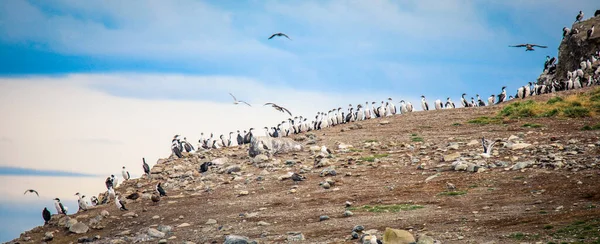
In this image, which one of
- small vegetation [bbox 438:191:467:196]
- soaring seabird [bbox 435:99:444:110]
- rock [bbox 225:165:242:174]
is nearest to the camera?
small vegetation [bbox 438:191:467:196]

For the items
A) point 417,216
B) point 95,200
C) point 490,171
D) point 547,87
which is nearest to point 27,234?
point 95,200

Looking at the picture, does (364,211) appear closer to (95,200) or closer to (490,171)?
(490,171)

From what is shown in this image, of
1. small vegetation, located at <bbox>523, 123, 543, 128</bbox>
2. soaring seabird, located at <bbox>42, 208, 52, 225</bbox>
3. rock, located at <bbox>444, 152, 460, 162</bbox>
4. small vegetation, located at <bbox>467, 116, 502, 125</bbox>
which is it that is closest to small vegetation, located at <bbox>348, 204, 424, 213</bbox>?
→ rock, located at <bbox>444, 152, 460, 162</bbox>

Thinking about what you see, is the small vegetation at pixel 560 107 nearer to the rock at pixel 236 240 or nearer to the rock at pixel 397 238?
the rock at pixel 397 238

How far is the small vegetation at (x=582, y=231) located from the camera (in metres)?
10.6

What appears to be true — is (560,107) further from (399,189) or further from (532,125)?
(399,189)

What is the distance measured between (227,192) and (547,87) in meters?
31.6

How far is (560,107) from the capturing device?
1164 inches

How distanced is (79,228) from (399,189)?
10.6 meters

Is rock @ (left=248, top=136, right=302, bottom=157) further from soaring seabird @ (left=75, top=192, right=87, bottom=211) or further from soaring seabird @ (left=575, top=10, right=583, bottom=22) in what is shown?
soaring seabird @ (left=575, top=10, right=583, bottom=22)

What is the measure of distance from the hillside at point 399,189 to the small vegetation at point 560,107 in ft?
0.28

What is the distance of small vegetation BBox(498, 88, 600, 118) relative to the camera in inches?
1105

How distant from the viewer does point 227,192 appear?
21703 mm

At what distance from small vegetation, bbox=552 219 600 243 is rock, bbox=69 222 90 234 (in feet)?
48.2
